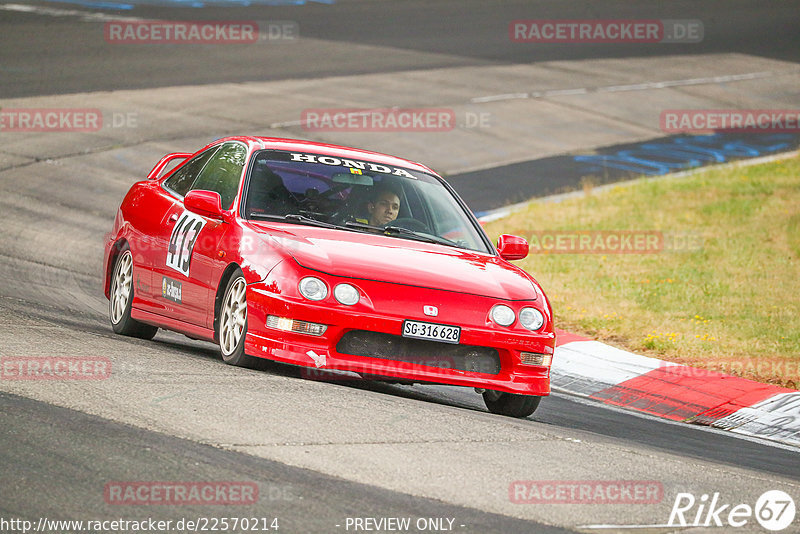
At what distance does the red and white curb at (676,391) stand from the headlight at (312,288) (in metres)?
3.07

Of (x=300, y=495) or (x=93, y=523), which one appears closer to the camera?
(x=93, y=523)

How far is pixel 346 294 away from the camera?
719 centimetres

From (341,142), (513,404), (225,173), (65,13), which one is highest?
(225,173)

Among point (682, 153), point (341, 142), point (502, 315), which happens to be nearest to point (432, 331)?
point (502, 315)

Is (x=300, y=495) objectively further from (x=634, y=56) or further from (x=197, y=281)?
(x=634, y=56)

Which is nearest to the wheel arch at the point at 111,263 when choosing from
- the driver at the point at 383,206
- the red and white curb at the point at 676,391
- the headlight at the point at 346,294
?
the driver at the point at 383,206

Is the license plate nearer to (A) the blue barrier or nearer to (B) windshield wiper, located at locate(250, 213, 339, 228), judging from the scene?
A: (B) windshield wiper, located at locate(250, 213, 339, 228)

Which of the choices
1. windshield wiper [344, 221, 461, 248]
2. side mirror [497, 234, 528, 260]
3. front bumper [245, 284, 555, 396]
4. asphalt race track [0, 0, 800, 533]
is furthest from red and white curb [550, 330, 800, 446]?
front bumper [245, 284, 555, 396]

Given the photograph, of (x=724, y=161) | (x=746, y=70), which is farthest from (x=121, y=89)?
(x=746, y=70)

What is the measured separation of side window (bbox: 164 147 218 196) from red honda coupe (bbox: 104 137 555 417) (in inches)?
0.7

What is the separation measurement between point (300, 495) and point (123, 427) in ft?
3.71

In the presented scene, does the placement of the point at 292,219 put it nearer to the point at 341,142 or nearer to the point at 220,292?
the point at 220,292

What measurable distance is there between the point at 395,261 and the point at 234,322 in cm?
106

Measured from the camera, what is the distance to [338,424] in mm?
6152
